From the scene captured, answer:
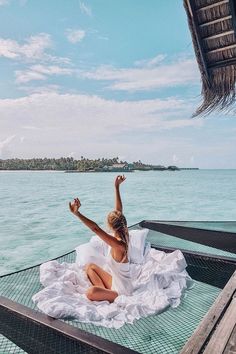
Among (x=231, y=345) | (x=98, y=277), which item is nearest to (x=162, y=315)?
(x=98, y=277)

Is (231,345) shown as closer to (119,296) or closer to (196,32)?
(119,296)

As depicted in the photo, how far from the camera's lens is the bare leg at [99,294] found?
7.81 ft

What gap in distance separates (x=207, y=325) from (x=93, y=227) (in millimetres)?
1041

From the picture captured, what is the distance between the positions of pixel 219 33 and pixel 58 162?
55.8m

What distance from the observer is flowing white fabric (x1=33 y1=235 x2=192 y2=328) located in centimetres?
213

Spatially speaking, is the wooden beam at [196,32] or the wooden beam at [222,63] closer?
the wooden beam at [196,32]

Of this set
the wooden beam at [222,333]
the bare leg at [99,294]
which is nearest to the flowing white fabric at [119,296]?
the bare leg at [99,294]

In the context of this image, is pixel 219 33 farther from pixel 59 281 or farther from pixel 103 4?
pixel 103 4

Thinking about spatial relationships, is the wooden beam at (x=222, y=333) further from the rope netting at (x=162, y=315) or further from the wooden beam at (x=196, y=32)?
the wooden beam at (x=196, y=32)

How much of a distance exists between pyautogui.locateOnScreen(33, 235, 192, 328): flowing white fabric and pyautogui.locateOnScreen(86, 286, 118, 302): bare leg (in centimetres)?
3

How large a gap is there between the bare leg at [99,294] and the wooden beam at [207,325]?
92 cm

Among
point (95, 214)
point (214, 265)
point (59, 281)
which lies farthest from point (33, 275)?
point (95, 214)

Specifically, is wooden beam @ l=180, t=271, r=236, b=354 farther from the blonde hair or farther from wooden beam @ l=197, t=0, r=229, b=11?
wooden beam @ l=197, t=0, r=229, b=11

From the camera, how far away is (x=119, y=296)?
244 cm
